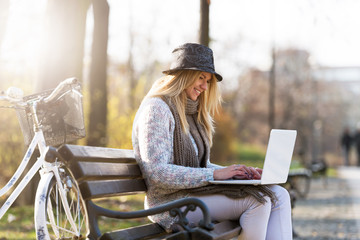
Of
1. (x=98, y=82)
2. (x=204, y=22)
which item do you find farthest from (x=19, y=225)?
(x=98, y=82)

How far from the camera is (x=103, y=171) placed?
3504 mm

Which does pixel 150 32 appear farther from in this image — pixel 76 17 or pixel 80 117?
pixel 80 117

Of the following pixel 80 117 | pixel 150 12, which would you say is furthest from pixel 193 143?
pixel 150 12

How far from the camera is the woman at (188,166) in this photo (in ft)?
11.9

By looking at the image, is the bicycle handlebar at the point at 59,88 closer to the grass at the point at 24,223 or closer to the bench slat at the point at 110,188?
the bench slat at the point at 110,188

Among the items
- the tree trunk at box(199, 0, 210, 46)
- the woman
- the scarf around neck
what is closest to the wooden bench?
the woman

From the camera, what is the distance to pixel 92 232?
3311mm

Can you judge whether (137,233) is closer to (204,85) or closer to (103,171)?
(103,171)

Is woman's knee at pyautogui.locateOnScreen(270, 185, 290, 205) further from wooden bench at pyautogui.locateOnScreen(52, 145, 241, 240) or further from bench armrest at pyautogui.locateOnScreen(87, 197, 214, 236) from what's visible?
bench armrest at pyautogui.locateOnScreen(87, 197, 214, 236)

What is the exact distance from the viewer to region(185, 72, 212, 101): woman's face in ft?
13.2

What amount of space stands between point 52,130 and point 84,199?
1.12 metres

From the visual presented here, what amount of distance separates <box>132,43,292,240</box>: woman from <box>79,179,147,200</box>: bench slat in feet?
0.28

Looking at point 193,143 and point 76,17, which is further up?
point 76,17

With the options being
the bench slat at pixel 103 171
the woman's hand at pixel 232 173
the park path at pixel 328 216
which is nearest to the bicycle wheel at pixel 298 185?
the park path at pixel 328 216
